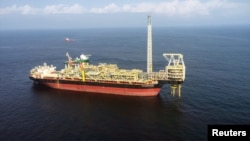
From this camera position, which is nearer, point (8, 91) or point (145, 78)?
point (145, 78)

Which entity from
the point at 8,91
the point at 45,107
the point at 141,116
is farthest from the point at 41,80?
the point at 141,116

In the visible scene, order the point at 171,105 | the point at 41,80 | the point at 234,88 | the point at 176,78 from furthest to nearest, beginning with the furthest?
1. the point at 41,80
2. the point at 234,88
3. the point at 176,78
4. the point at 171,105

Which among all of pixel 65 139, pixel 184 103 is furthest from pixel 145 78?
pixel 65 139

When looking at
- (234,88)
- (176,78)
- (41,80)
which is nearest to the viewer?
(176,78)

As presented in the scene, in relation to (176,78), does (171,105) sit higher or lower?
lower

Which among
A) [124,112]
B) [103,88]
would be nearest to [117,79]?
[103,88]

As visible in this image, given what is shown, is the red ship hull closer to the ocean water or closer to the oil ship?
the oil ship

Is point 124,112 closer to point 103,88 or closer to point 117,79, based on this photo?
point 117,79

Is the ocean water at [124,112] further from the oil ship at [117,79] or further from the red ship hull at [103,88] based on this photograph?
the oil ship at [117,79]

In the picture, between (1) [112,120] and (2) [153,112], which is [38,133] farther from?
(2) [153,112]
